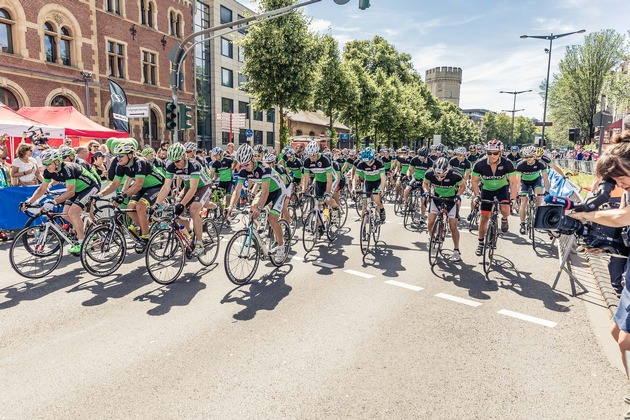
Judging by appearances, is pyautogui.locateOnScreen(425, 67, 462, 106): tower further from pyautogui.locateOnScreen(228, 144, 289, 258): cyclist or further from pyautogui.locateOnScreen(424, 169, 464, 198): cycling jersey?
pyautogui.locateOnScreen(228, 144, 289, 258): cyclist

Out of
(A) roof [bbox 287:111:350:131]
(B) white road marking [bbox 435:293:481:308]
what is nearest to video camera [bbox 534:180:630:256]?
(B) white road marking [bbox 435:293:481:308]

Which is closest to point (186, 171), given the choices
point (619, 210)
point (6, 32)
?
point (619, 210)

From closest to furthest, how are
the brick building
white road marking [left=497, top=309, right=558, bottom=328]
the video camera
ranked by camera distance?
the video camera → white road marking [left=497, top=309, right=558, bottom=328] → the brick building

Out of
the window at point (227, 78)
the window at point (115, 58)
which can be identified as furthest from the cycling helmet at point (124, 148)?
the window at point (227, 78)

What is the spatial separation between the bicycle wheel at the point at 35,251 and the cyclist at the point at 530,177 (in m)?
9.70

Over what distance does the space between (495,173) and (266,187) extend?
4.19 metres

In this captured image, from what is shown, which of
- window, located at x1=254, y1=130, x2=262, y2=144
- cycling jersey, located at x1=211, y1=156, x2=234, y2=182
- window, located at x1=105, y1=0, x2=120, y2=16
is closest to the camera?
cycling jersey, located at x1=211, y1=156, x2=234, y2=182

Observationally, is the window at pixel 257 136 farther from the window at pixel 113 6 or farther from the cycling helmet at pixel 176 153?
the cycling helmet at pixel 176 153

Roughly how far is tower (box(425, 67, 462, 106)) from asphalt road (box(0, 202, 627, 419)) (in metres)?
144

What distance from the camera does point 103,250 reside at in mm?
7086

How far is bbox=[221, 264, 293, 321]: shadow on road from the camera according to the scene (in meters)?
5.57

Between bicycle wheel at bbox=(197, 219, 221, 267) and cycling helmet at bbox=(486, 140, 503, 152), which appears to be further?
cycling helmet at bbox=(486, 140, 503, 152)

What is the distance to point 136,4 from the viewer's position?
29375 mm

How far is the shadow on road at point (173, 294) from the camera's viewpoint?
5629mm
